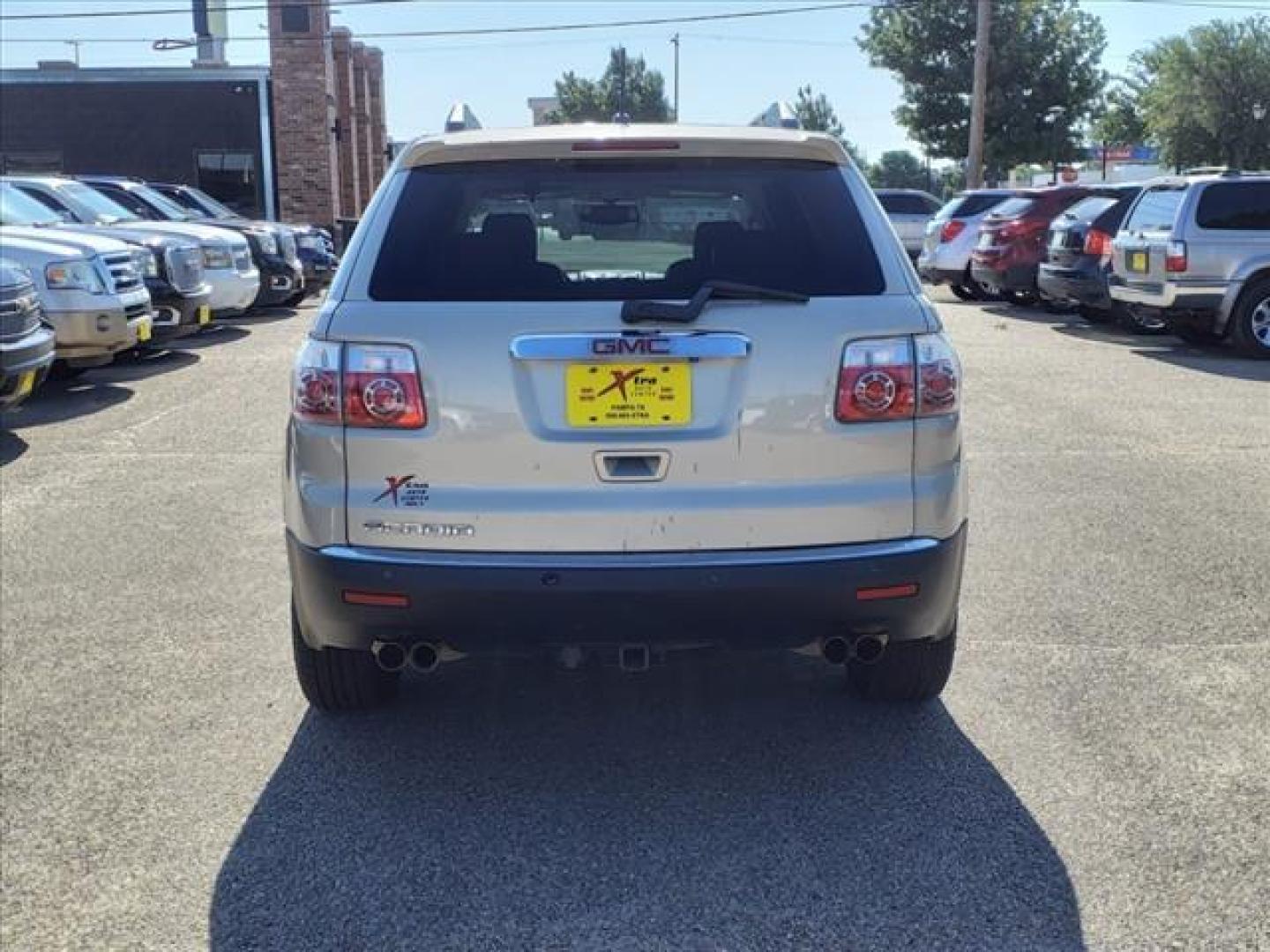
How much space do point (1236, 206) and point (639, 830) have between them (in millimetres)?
11569

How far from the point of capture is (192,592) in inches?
217

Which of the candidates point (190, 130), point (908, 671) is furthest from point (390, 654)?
point (190, 130)

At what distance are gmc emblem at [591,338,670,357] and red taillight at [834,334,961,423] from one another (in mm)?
481

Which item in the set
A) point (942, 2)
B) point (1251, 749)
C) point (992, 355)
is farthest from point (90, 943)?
point (942, 2)

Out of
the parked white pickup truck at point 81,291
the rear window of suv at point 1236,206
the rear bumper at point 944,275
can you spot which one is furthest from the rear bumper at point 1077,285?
the parked white pickup truck at point 81,291

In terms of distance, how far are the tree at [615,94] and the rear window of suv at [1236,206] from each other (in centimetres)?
6251

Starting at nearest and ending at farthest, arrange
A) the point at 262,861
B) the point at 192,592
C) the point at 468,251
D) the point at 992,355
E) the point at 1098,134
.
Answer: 1. the point at 262,861
2. the point at 468,251
3. the point at 192,592
4. the point at 992,355
5. the point at 1098,134

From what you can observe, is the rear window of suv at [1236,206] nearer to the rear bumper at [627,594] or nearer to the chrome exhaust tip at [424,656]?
the rear bumper at [627,594]

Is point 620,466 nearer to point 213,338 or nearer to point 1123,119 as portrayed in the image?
point 213,338

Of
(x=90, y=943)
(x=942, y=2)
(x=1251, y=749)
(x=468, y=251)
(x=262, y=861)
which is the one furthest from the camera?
(x=942, y=2)

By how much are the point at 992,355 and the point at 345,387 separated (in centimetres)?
1092

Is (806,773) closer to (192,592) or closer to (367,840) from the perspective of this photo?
(367,840)

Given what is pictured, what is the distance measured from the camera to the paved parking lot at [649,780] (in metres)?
3.03

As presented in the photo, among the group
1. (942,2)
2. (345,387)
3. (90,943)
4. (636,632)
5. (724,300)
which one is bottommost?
(90,943)
